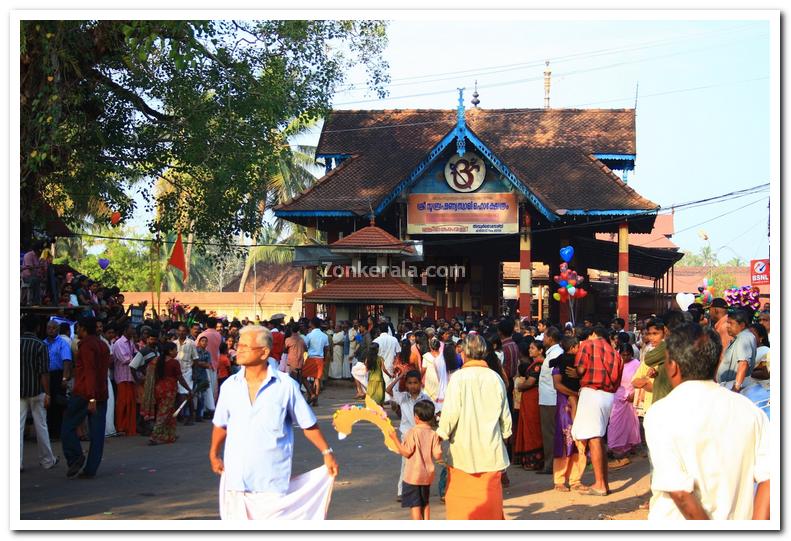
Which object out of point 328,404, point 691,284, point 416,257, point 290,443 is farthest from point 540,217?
point 691,284

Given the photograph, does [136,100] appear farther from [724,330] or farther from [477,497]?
[477,497]

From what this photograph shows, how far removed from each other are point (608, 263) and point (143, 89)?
18.9m

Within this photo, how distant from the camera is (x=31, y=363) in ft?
35.9

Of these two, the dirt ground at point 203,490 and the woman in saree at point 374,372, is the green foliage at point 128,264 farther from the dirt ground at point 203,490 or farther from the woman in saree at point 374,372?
the dirt ground at point 203,490

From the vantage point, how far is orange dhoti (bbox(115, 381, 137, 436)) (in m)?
14.4

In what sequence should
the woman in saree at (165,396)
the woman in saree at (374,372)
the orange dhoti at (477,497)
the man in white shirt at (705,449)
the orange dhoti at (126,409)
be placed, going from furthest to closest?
the woman in saree at (374,372)
the orange dhoti at (126,409)
the woman in saree at (165,396)
the orange dhoti at (477,497)
the man in white shirt at (705,449)

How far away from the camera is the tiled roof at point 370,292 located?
948 inches

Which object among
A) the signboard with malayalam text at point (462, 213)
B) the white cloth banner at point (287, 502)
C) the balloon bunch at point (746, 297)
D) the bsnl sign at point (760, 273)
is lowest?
the white cloth banner at point (287, 502)

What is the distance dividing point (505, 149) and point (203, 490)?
24.5 m

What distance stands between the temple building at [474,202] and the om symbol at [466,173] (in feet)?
0.09

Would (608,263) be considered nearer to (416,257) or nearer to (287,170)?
(416,257)

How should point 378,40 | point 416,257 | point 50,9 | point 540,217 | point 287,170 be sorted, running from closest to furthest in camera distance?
point 50,9, point 378,40, point 416,257, point 540,217, point 287,170

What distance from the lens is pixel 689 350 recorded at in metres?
4.59

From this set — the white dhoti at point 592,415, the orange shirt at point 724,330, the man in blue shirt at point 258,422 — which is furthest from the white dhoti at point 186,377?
the man in blue shirt at point 258,422
